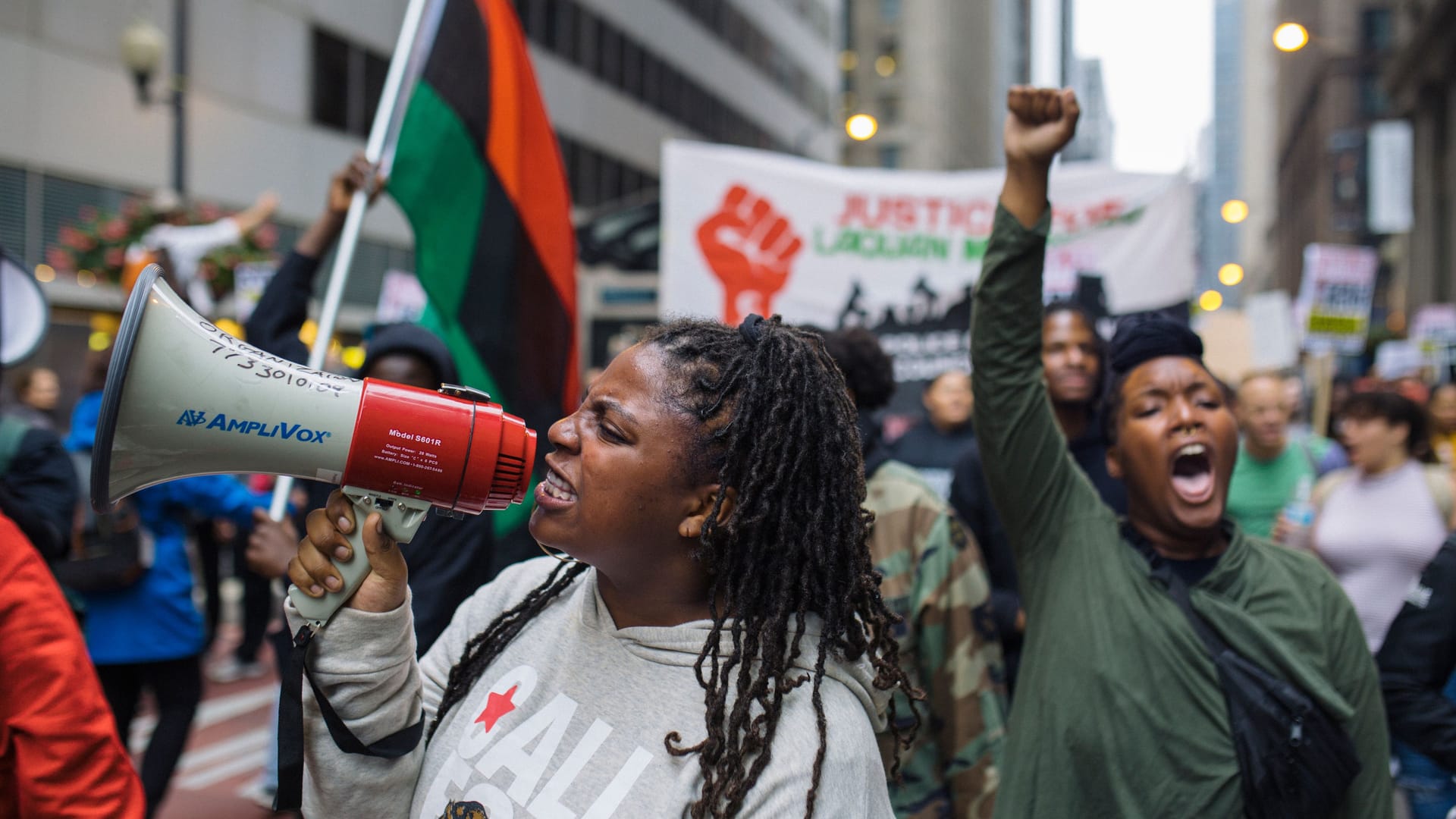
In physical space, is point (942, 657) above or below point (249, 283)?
below

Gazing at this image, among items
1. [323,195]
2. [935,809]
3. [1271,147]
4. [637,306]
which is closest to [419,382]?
[935,809]

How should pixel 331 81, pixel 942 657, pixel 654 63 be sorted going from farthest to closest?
pixel 654 63 < pixel 331 81 < pixel 942 657

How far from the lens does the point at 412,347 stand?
2980 millimetres

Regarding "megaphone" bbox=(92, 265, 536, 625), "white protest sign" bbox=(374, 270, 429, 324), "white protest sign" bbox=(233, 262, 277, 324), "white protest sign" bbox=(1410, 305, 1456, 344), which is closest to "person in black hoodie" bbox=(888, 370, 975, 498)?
"megaphone" bbox=(92, 265, 536, 625)

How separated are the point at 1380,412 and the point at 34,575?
4.68 m

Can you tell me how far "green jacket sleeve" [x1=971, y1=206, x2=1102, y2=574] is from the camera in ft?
7.33

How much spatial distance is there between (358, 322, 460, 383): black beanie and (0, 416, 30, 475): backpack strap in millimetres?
898

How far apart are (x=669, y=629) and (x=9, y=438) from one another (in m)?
2.35

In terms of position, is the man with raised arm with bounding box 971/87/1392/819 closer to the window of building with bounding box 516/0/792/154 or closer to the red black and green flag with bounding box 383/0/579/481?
the red black and green flag with bounding box 383/0/579/481

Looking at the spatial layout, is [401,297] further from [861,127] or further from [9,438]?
[9,438]

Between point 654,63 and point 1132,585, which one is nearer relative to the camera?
point 1132,585

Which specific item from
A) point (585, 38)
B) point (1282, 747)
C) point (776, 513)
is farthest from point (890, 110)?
point (776, 513)

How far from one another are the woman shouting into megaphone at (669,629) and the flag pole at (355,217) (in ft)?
4.06

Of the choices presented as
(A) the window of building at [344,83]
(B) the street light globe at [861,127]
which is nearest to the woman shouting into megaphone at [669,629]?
(B) the street light globe at [861,127]
